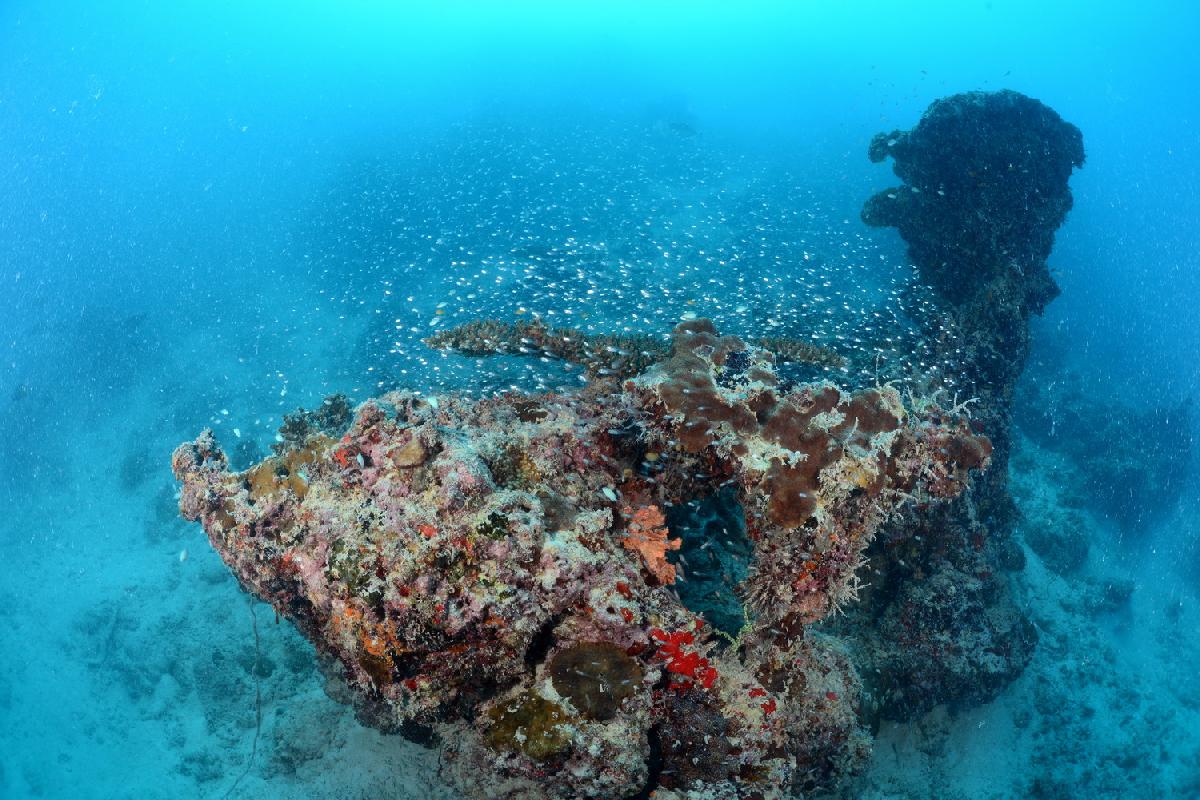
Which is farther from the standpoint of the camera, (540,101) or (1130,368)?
(540,101)

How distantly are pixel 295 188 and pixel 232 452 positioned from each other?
135 ft

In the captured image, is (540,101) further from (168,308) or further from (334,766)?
(334,766)

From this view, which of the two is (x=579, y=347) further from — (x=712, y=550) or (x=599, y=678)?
(x=599, y=678)

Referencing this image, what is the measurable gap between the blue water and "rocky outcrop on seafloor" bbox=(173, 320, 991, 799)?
8.74 ft

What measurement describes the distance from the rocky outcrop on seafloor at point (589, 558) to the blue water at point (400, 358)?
8.74 feet

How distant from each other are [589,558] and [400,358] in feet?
34.1

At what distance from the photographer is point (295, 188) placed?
51.1 metres

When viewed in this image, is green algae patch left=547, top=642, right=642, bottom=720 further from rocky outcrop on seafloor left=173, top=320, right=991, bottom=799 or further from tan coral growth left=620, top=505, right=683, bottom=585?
tan coral growth left=620, top=505, right=683, bottom=585

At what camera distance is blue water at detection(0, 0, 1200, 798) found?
12.1m

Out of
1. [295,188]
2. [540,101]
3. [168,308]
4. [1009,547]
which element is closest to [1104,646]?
[1009,547]

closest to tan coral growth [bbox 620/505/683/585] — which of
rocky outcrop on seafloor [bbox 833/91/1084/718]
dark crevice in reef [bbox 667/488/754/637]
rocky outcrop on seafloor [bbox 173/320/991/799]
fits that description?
rocky outcrop on seafloor [bbox 173/320/991/799]

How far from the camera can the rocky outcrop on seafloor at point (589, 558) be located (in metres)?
4.75

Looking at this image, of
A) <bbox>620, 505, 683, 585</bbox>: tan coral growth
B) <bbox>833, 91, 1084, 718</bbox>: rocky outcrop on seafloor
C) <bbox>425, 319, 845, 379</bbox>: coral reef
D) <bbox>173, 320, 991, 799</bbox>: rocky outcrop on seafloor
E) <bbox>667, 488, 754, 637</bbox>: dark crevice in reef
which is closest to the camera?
<bbox>173, 320, 991, 799</bbox>: rocky outcrop on seafloor

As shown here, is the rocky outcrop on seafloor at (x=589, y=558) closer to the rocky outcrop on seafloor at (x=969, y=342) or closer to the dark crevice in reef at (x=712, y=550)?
the dark crevice in reef at (x=712, y=550)
